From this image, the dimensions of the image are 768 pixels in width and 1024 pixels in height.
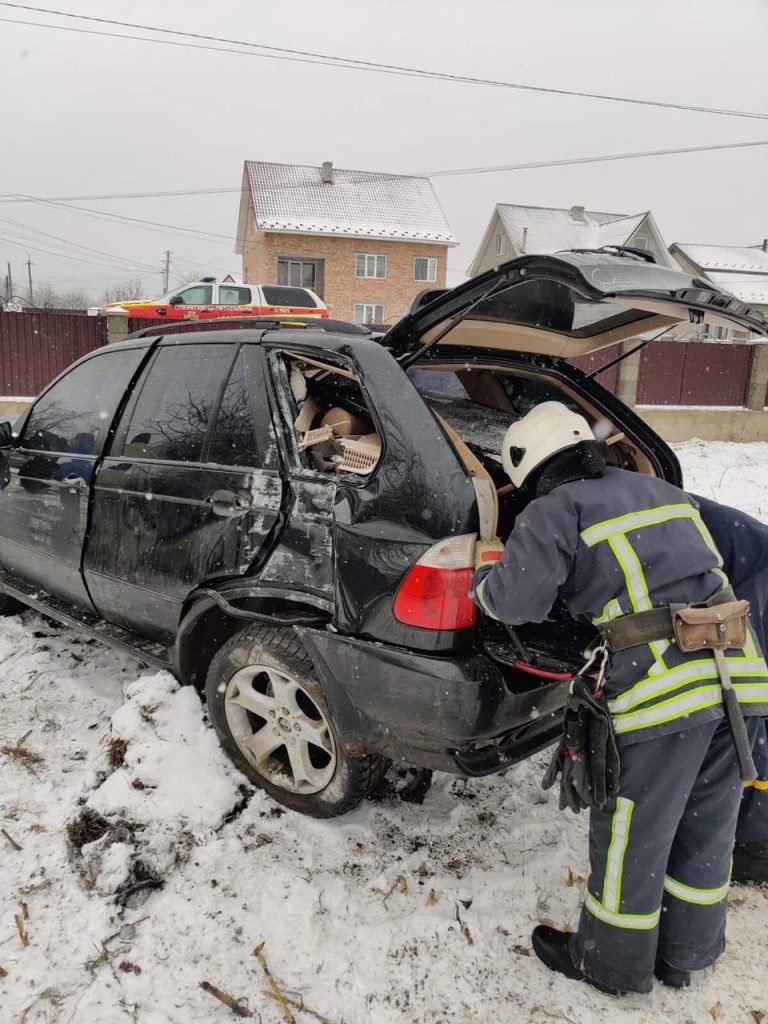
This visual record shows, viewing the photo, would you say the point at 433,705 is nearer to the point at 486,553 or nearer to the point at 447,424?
the point at 486,553

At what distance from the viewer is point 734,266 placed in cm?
3725

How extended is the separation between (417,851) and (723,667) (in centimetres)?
128

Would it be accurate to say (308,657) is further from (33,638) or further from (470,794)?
(33,638)

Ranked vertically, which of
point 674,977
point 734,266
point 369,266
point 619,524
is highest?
point 734,266

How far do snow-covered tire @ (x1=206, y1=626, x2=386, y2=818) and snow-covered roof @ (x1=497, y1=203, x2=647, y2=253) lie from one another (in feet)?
114

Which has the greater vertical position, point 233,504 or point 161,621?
point 233,504

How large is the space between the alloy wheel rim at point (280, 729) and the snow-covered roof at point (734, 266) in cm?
3799

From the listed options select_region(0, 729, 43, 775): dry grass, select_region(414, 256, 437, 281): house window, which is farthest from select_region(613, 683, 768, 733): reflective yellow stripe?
select_region(414, 256, 437, 281): house window

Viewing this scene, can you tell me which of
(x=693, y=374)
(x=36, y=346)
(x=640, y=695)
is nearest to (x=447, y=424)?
(x=640, y=695)

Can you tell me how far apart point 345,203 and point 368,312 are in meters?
4.83

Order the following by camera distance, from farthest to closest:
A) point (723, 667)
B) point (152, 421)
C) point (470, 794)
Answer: point (152, 421) → point (470, 794) → point (723, 667)

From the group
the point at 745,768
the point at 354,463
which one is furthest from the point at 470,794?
the point at 354,463

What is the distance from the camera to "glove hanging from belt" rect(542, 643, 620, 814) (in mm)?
1806

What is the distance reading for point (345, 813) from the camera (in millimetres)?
2459
